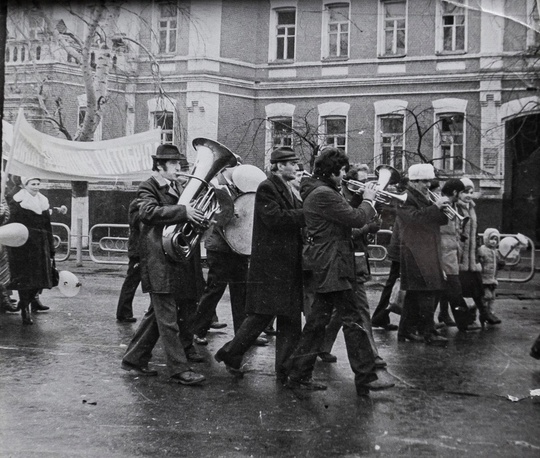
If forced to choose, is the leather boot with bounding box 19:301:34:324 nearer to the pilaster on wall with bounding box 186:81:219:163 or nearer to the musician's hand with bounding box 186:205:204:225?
the pilaster on wall with bounding box 186:81:219:163

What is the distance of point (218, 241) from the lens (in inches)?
255

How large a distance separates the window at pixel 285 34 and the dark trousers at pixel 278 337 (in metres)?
1.97

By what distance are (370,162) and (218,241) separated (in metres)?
1.42

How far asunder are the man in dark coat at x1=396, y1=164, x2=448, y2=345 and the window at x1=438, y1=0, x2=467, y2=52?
1.41 metres

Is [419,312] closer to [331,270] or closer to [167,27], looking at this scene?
[331,270]

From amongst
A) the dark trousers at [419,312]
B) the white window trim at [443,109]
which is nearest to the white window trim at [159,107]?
the white window trim at [443,109]

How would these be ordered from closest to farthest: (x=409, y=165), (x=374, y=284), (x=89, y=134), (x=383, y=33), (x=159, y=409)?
(x=159, y=409) → (x=383, y=33) → (x=409, y=165) → (x=89, y=134) → (x=374, y=284)

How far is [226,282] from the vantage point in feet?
21.4

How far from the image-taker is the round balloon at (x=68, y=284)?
22.8ft

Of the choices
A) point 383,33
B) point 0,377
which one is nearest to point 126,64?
point 383,33

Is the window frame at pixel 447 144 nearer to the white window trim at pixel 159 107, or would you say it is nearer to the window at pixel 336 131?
the window at pixel 336 131

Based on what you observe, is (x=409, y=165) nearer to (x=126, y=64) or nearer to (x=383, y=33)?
(x=383, y=33)

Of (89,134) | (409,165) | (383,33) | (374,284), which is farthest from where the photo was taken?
(374,284)

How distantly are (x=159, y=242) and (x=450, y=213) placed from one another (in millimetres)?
2522
